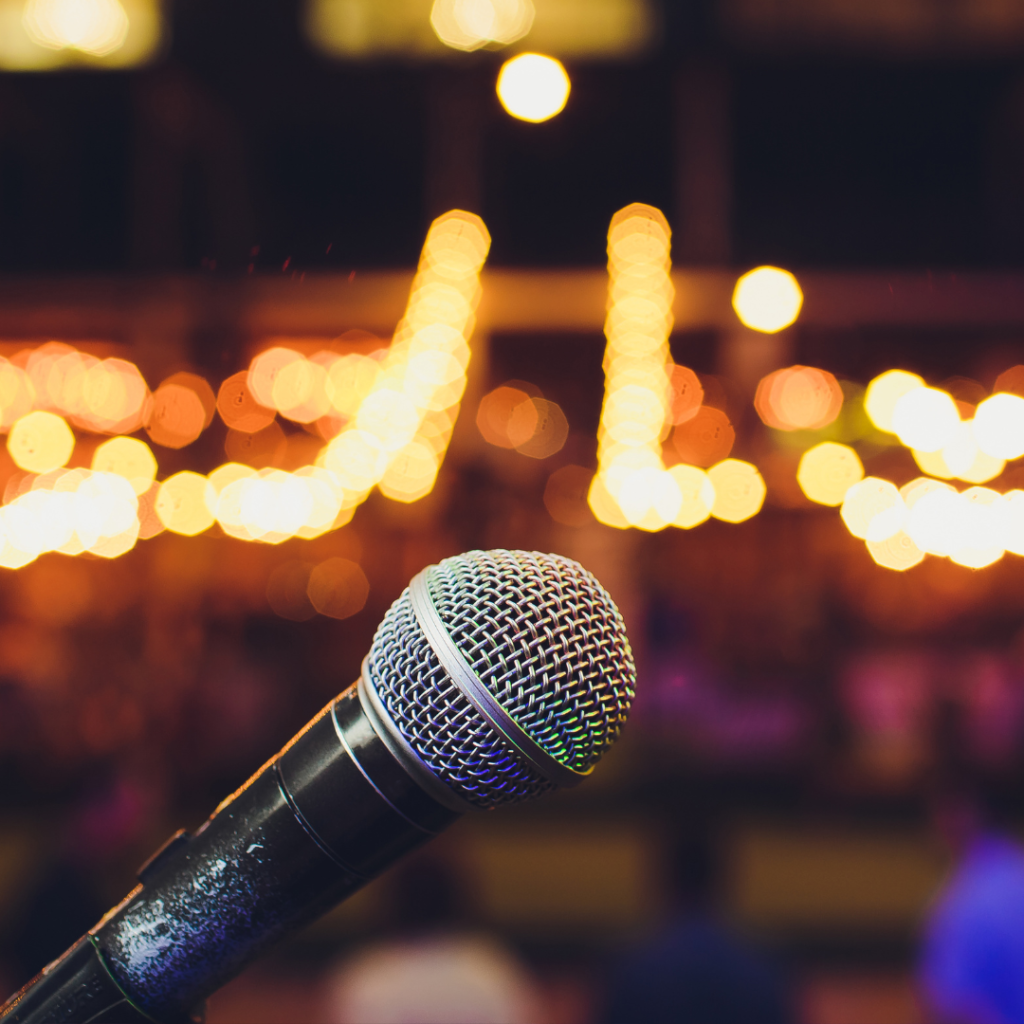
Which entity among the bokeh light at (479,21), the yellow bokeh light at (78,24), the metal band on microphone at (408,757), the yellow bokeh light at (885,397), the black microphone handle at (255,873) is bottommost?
the black microphone handle at (255,873)

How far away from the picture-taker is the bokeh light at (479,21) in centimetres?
511

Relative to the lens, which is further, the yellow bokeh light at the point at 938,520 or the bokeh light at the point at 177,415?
the yellow bokeh light at the point at 938,520

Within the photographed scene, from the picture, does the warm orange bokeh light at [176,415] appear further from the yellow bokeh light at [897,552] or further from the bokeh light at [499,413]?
the yellow bokeh light at [897,552]

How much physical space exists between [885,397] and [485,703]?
658cm

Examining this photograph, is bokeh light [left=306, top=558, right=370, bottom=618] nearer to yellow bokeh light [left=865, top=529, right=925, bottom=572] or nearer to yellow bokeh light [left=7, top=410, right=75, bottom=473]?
yellow bokeh light [left=7, top=410, right=75, bottom=473]

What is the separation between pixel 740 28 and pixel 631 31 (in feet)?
2.48

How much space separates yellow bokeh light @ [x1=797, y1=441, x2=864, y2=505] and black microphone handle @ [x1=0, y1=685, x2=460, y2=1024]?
664 cm

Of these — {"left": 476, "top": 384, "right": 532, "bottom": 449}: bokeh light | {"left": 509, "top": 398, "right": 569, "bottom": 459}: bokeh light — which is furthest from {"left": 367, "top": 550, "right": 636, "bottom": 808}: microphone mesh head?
{"left": 509, "top": 398, "right": 569, "bottom": 459}: bokeh light

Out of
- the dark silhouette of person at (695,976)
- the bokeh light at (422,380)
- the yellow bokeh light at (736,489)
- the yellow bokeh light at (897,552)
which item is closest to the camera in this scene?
the dark silhouette of person at (695,976)

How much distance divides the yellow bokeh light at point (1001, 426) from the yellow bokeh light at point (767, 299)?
1.42 m

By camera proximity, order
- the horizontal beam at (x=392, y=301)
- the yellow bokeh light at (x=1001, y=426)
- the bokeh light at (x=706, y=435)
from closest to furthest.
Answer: the yellow bokeh light at (x=1001, y=426) < the horizontal beam at (x=392, y=301) < the bokeh light at (x=706, y=435)

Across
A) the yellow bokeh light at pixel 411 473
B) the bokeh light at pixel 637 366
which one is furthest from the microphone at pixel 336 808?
the yellow bokeh light at pixel 411 473

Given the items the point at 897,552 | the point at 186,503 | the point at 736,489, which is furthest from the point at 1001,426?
the point at 186,503

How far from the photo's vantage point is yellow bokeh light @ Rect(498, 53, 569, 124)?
8.96 feet
